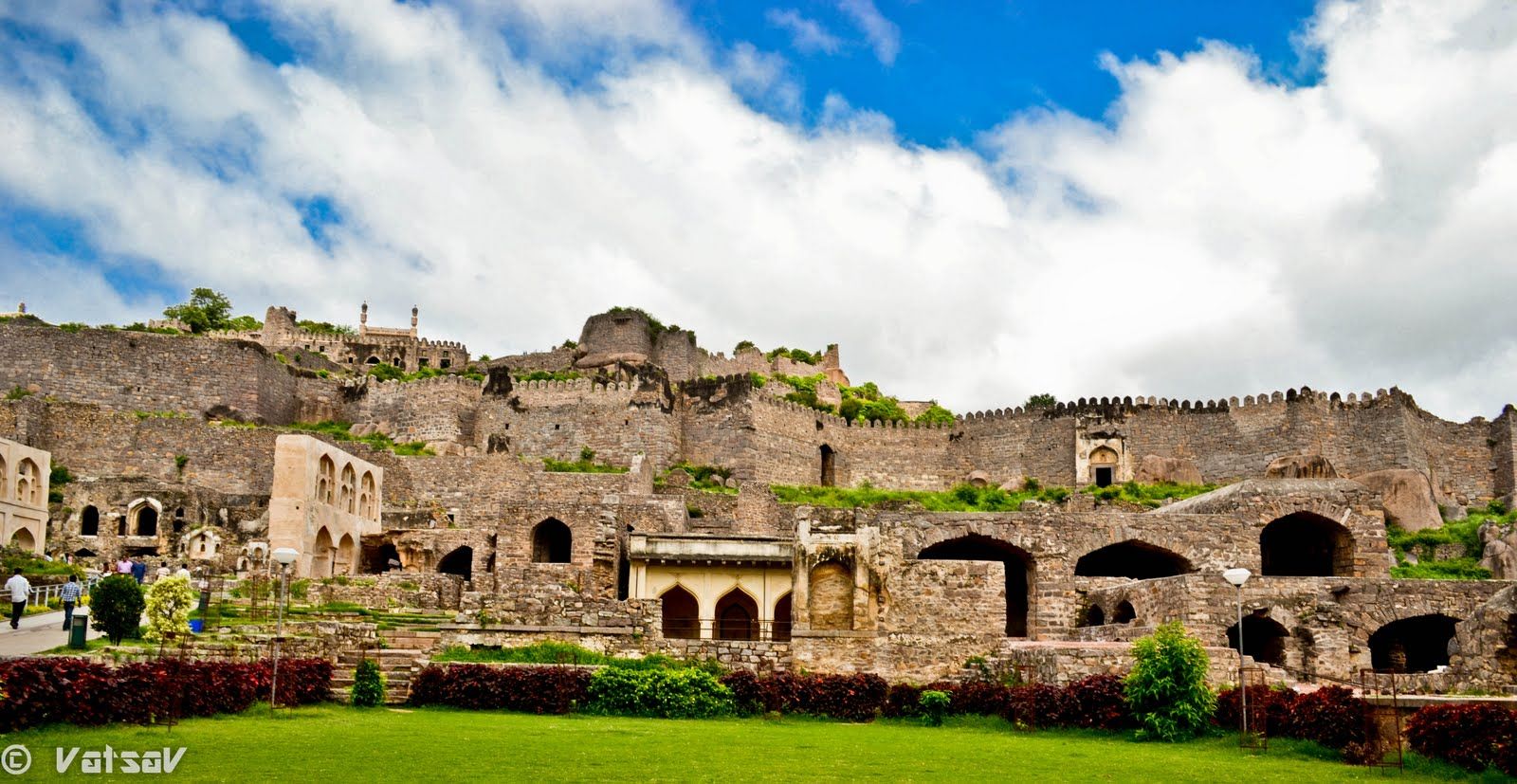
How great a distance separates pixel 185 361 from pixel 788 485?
25.4 m

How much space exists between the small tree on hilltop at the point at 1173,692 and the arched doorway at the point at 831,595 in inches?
313

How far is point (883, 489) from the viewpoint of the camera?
5628 cm

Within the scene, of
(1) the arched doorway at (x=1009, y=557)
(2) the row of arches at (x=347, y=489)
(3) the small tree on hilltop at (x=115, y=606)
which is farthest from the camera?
(2) the row of arches at (x=347, y=489)

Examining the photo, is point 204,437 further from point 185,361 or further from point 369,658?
point 369,658

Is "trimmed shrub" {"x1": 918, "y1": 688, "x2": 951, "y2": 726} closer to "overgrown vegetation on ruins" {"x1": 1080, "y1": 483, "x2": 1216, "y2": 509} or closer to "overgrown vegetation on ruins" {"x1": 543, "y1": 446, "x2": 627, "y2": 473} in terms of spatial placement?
"overgrown vegetation on ruins" {"x1": 1080, "y1": 483, "x2": 1216, "y2": 509}

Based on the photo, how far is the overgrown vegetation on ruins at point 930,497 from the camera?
158 ft

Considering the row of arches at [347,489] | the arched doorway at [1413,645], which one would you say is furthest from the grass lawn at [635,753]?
the row of arches at [347,489]

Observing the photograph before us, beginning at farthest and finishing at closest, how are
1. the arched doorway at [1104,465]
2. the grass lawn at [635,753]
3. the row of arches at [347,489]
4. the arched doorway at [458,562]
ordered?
1. the arched doorway at [1104,465]
2. the arched doorway at [458,562]
3. the row of arches at [347,489]
4. the grass lawn at [635,753]

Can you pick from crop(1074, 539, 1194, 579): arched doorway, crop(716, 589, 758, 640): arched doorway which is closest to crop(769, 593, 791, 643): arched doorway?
crop(716, 589, 758, 640): arched doorway

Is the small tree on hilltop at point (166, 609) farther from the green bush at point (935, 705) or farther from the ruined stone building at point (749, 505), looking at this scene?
the green bush at point (935, 705)

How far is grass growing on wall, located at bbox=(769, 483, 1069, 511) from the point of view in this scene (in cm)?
4841

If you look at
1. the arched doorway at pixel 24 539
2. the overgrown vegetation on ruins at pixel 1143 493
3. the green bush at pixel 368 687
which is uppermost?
the overgrown vegetation on ruins at pixel 1143 493

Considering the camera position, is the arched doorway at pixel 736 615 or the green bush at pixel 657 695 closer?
the green bush at pixel 657 695

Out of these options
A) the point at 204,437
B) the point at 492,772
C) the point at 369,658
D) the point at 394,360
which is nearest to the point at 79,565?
the point at 204,437
